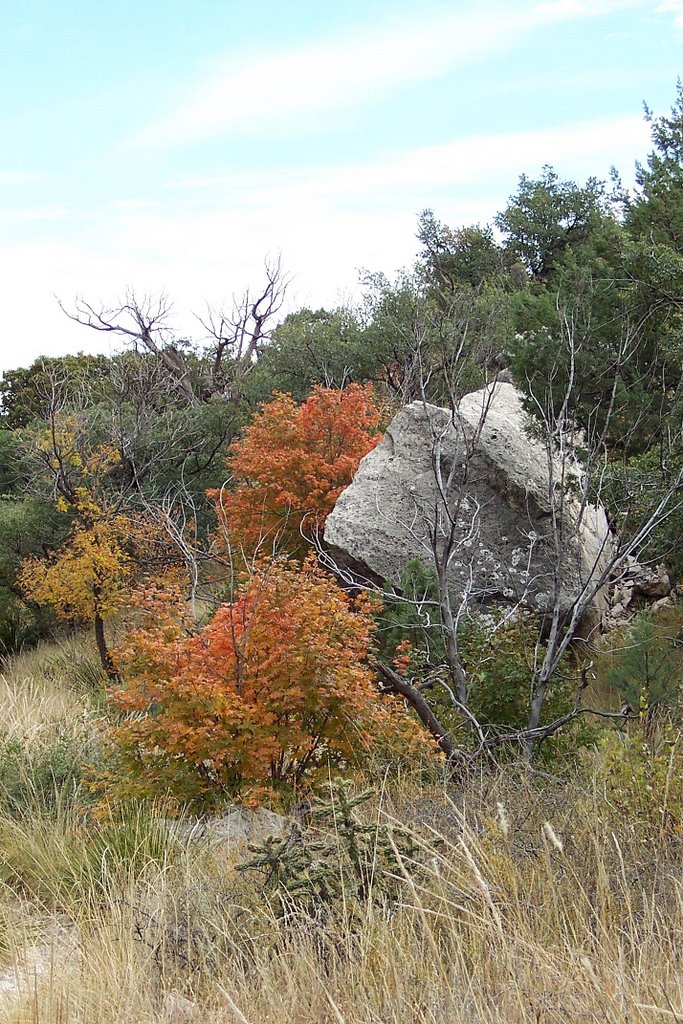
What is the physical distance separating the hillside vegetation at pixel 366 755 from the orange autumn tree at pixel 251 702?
0.08ft

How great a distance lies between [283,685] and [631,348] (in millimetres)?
5058

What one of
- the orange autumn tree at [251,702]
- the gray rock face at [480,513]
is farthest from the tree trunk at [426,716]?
the gray rock face at [480,513]

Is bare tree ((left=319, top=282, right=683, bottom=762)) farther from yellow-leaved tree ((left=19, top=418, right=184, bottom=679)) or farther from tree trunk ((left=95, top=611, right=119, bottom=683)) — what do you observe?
yellow-leaved tree ((left=19, top=418, right=184, bottom=679))

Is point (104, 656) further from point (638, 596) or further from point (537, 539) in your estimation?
point (638, 596)

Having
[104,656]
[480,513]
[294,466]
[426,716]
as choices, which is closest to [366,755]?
[426,716]

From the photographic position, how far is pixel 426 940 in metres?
3.68

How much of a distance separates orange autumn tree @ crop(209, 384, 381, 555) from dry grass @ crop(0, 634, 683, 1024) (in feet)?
26.6

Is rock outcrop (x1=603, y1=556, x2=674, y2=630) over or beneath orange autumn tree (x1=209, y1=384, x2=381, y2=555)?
beneath

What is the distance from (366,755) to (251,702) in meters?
1.04

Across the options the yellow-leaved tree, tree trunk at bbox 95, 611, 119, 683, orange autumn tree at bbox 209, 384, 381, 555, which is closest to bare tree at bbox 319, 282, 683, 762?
orange autumn tree at bbox 209, 384, 381, 555

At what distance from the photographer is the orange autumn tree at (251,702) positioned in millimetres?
6223

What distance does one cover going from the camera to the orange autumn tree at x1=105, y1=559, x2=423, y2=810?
6.22m

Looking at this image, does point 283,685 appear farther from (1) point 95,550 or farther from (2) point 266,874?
(1) point 95,550

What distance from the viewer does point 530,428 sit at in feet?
34.6
